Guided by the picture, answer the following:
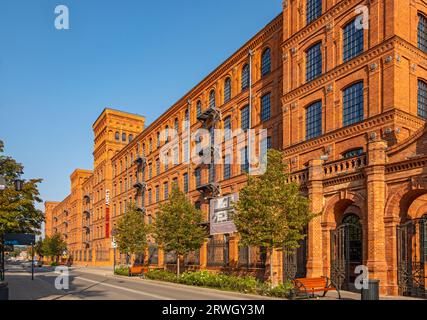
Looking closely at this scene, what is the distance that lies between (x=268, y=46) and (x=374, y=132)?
529 inches

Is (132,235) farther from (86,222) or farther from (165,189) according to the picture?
(86,222)

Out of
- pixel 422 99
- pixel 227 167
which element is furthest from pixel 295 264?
pixel 227 167

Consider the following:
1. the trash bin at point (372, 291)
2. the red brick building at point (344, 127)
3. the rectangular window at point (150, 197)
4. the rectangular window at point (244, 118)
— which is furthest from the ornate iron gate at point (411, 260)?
the rectangular window at point (150, 197)

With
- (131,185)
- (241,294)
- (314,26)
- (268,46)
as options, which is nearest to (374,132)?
(314,26)

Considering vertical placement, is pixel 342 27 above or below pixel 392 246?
above

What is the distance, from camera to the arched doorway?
21984 millimetres

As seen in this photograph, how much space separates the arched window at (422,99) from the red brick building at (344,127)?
7 centimetres

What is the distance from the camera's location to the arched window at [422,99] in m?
23.6

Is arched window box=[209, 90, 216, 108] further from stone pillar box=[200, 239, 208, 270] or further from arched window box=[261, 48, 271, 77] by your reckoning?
stone pillar box=[200, 239, 208, 270]

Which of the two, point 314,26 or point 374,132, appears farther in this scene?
point 314,26

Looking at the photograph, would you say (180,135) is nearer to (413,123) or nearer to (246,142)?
(246,142)

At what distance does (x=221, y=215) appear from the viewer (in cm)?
3609

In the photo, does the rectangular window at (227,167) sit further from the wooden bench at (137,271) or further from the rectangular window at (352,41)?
the rectangular window at (352,41)

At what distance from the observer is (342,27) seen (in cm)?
2520
